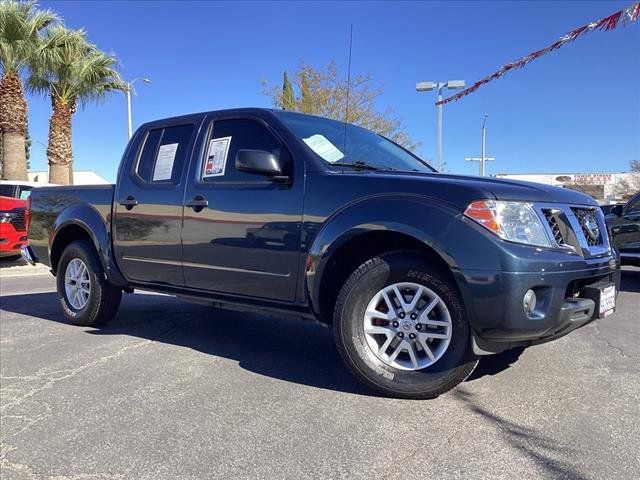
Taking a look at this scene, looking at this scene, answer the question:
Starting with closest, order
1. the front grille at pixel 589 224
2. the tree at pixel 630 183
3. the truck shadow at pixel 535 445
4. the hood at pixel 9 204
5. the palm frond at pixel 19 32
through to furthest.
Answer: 1. the truck shadow at pixel 535 445
2. the front grille at pixel 589 224
3. the hood at pixel 9 204
4. the palm frond at pixel 19 32
5. the tree at pixel 630 183

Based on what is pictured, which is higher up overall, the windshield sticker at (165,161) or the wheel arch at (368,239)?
the windshield sticker at (165,161)

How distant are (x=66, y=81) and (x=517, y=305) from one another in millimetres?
21607

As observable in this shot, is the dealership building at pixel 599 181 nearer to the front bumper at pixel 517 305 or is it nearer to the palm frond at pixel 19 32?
the palm frond at pixel 19 32

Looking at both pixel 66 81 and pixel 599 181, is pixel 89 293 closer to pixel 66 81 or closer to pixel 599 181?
pixel 66 81

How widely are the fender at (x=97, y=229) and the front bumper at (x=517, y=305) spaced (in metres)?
3.40

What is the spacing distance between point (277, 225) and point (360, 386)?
1.23 metres

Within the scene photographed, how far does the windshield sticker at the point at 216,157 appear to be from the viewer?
452cm

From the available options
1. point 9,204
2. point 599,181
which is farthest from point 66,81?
point 599,181

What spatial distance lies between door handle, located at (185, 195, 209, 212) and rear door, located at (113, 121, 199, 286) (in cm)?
16

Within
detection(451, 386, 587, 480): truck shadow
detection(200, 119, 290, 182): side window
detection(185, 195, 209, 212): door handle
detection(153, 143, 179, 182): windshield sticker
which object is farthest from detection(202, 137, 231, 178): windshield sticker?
detection(451, 386, 587, 480): truck shadow

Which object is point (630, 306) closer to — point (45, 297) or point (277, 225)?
point (277, 225)

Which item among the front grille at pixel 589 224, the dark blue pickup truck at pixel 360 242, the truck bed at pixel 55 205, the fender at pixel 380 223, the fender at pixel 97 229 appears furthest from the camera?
the truck bed at pixel 55 205

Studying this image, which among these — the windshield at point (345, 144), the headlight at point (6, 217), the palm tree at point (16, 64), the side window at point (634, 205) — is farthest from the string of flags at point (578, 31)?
the palm tree at point (16, 64)

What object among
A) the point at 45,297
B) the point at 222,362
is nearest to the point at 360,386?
the point at 222,362
